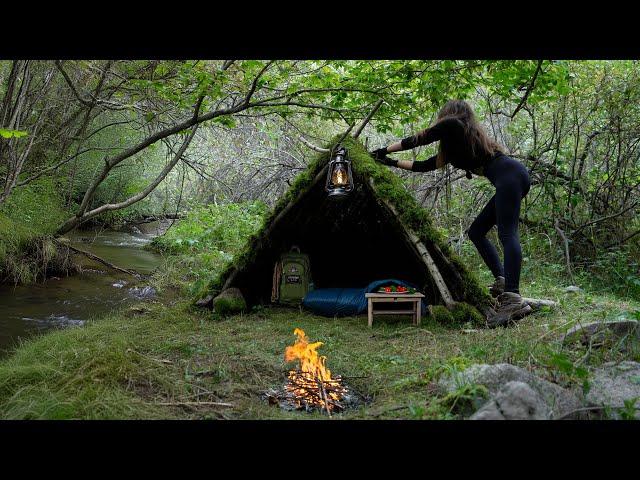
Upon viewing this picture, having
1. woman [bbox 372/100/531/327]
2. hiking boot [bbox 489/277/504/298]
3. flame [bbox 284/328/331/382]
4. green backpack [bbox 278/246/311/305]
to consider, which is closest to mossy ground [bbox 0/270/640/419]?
flame [bbox 284/328/331/382]

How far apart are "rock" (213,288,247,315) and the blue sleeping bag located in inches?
30.6

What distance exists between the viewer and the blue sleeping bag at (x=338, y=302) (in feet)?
17.8

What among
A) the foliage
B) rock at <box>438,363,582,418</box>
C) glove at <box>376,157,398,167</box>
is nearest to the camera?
rock at <box>438,363,582,418</box>

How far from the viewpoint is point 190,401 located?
2752 mm

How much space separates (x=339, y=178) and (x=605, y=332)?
2.60 meters

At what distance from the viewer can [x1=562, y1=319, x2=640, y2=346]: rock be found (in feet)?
9.78

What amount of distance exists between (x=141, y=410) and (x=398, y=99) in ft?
12.9

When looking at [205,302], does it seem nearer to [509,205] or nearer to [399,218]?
[399,218]

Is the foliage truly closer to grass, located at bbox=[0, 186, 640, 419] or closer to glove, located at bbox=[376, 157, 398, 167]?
glove, located at bbox=[376, 157, 398, 167]
